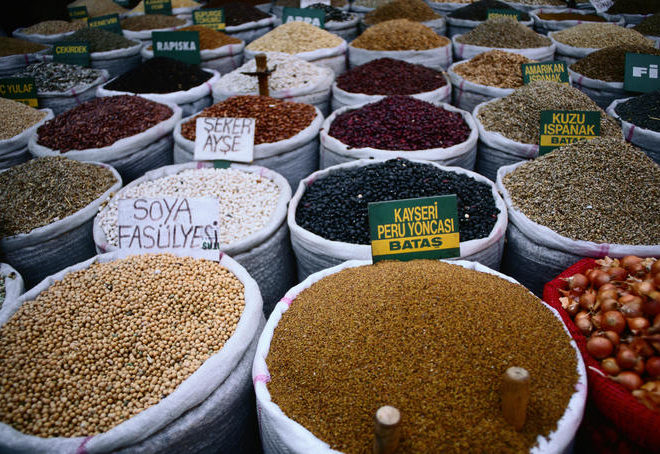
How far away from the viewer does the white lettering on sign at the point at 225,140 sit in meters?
2.04

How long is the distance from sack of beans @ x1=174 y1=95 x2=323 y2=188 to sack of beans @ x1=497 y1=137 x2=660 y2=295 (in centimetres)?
103

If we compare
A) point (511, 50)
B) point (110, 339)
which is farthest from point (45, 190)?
point (511, 50)

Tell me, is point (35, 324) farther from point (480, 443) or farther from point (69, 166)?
point (480, 443)

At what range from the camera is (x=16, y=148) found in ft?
7.68

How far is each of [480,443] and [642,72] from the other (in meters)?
2.73

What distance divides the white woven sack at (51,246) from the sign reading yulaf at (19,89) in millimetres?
1527

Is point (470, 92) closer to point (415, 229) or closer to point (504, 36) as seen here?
point (504, 36)

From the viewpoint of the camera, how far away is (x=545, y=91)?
2322 mm

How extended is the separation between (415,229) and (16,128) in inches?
93.0

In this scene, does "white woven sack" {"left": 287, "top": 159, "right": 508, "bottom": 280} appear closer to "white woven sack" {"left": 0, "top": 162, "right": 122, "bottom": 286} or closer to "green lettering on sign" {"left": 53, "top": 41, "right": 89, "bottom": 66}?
"white woven sack" {"left": 0, "top": 162, "right": 122, "bottom": 286}

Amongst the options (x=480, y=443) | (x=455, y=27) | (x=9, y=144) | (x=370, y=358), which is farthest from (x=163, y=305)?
(x=455, y=27)

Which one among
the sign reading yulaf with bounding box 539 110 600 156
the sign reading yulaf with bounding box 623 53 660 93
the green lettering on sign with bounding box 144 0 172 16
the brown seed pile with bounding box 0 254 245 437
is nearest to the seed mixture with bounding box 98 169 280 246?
the brown seed pile with bounding box 0 254 245 437

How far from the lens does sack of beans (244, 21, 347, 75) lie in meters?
3.21

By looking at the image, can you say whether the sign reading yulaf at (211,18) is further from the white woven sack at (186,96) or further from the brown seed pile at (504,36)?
the brown seed pile at (504,36)
